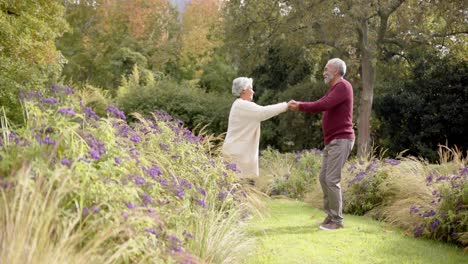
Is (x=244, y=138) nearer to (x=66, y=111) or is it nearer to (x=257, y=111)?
(x=257, y=111)

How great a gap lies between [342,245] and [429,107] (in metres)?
11.0


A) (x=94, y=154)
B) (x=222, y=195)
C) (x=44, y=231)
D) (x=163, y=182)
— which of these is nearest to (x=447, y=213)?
(x=222, y=195)

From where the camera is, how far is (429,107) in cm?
1509

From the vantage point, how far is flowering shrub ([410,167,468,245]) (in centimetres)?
530

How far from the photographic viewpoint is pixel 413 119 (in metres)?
15.6

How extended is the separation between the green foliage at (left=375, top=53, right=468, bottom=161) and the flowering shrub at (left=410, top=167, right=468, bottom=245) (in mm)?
9382

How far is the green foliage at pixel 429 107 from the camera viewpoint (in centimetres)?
1474

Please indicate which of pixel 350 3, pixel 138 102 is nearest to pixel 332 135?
pixel 350 3

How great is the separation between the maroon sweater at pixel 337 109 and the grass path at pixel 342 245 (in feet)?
3.49

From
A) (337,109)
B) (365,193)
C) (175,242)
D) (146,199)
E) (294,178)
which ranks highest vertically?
(337,109)

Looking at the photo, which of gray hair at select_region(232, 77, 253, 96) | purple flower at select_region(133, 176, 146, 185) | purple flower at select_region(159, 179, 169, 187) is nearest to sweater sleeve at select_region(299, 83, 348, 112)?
gray hair at select_region(232, 77, 253, 96)

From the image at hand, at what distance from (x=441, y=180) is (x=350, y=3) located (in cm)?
832

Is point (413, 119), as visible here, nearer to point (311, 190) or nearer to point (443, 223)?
point (311, 190)

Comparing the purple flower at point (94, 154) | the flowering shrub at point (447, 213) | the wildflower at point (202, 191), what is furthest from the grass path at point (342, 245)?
the purple flower at point (94, 154)
